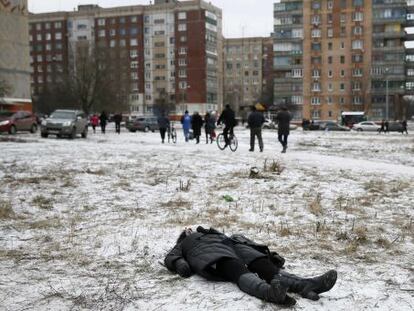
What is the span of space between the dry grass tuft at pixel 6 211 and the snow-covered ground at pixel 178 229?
43mm

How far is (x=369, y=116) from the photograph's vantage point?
307 feet

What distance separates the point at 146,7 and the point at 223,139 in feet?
321

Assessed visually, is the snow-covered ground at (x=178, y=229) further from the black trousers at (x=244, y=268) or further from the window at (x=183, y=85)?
the window at (x=183, y=85)

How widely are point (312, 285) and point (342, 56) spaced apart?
99262 millimetres

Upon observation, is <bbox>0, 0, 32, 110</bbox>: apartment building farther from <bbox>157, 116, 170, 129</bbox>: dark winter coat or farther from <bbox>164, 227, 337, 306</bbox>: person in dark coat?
<bbox>164, 227, 337, 306</bbox>: person in dark coat

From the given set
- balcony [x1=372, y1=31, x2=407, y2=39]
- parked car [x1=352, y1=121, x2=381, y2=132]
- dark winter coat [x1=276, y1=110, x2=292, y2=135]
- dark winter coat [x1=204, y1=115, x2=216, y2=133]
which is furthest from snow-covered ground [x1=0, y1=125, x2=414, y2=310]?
balcony [x1=372, y1=31, x2=407, y2=39]

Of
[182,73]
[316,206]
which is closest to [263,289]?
[316,206]

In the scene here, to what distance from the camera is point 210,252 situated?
189 inches

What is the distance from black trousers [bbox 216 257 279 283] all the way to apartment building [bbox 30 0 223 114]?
105m

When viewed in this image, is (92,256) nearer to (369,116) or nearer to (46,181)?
(46,181)

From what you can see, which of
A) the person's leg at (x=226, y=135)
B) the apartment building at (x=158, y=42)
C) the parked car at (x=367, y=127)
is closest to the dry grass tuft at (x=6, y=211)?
the person's leg at (x=226, y=135)

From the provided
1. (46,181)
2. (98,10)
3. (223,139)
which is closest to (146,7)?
(98,10)

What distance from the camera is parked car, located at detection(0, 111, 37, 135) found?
34.7 metres

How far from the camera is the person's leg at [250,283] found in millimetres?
4168
